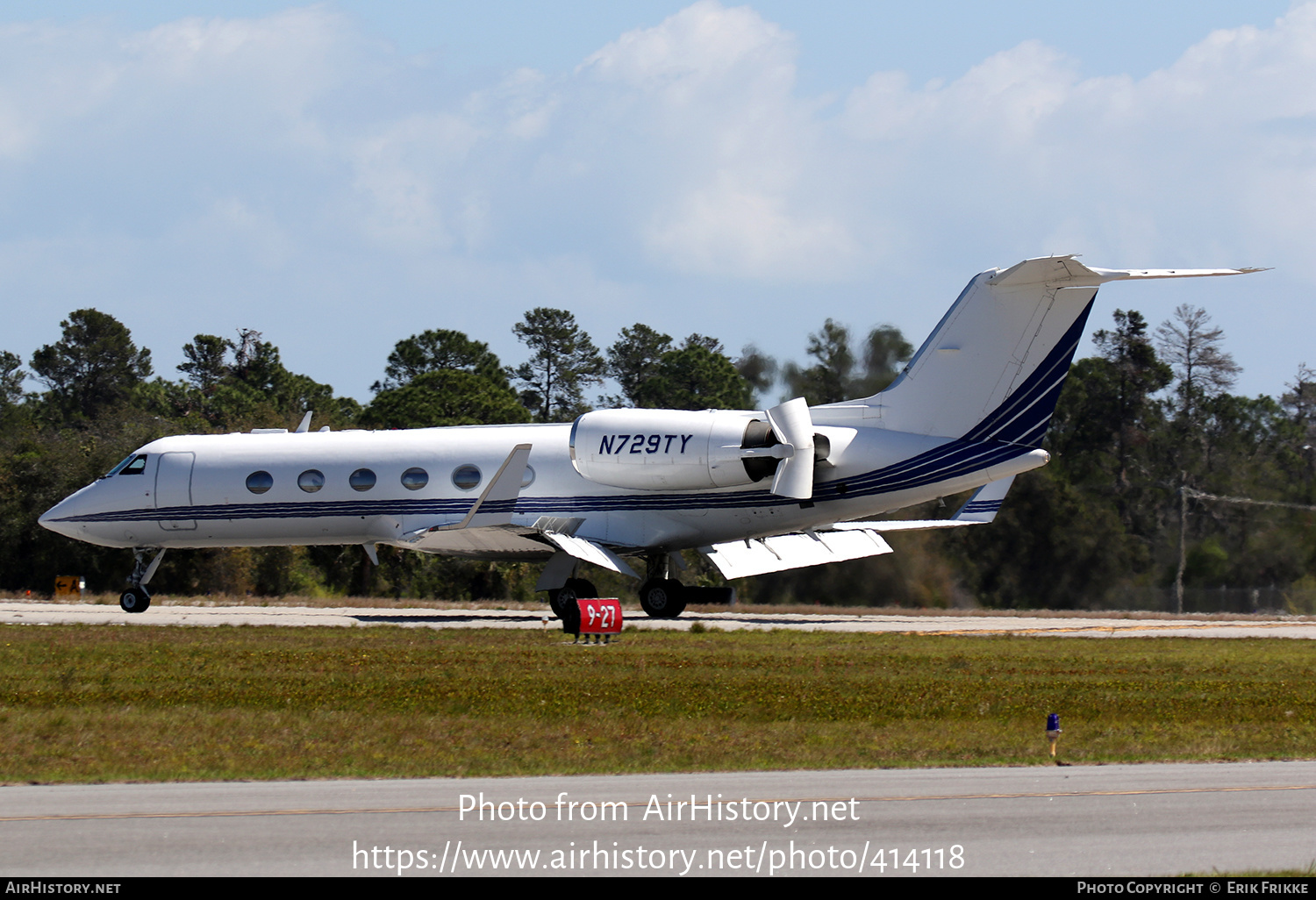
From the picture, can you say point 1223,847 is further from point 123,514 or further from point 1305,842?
point 123,514

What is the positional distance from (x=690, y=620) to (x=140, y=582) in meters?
11.7

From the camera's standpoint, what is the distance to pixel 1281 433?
6644 cm

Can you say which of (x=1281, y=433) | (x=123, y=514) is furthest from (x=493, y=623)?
(x=1281, y=433)

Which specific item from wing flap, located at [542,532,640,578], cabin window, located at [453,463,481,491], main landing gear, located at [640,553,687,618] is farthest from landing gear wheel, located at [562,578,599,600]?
cabin window, located at [453,463,481,491]

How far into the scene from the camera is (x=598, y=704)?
15.5 m

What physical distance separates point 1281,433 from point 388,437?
49.3 metres

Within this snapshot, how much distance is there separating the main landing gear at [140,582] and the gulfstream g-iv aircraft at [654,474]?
0.14 ft

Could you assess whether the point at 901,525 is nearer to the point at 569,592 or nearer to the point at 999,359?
the point at 999,359

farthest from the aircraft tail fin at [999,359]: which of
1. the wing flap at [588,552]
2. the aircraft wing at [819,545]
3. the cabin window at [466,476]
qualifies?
the cabin window at [466,476]

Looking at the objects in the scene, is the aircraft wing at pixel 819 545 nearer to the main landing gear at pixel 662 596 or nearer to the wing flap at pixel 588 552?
the main landing gear at pixel 662 596

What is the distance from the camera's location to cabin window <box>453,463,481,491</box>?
97.2 ft

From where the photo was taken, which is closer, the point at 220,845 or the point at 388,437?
the point at 220,845

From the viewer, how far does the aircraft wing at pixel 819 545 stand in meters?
29.8

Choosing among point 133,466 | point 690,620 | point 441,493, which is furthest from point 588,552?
point 133,466
